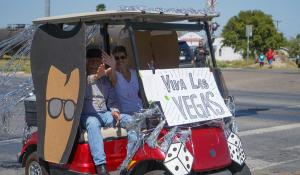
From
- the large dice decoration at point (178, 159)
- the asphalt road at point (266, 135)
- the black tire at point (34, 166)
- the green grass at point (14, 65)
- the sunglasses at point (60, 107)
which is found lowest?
the asphalt road at point (266, 135)

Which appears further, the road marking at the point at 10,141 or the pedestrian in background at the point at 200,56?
the road marking at the point at 10,141

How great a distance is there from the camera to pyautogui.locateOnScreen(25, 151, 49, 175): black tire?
20.8 ft

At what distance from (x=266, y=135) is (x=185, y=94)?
5.51 metres

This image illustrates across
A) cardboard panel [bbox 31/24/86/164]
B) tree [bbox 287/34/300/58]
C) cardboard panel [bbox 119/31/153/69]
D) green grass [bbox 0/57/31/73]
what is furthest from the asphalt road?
tree [bbox 287/34/300/58]

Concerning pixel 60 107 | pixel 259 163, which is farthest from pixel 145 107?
pixel 259 163

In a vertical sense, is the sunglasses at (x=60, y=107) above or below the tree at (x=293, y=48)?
below

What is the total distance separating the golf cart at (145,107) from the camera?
215 inches

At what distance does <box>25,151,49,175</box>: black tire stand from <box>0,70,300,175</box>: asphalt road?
0.99m

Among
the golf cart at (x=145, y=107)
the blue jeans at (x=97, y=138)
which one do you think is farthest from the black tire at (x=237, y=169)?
the blue jeans at (x=97, y=138)

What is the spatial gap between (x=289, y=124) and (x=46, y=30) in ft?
25.9

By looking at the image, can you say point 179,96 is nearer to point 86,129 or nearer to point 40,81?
point 86,129

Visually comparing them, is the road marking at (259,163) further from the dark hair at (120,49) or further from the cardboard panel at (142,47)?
the dark hair at (120,49)

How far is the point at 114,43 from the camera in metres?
6.58

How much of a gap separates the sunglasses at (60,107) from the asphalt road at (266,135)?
189cm
